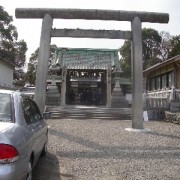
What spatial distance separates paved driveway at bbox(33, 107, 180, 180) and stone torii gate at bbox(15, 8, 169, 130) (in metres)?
2.16

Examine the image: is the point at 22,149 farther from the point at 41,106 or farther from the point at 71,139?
the point at 41,106

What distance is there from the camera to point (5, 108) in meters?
5.44

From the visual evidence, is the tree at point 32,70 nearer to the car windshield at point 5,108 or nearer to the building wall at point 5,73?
the building wall at point 5,73

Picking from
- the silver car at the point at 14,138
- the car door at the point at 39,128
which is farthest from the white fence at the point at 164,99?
the silver car at the point at 14,138

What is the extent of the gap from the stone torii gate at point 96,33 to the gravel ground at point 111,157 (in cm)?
218

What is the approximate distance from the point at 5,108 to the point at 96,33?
401 inches

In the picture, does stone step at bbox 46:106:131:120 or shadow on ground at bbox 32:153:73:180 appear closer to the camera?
shadow on ground at bbox 32:153:73:180

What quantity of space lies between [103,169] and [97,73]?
25.4 meters

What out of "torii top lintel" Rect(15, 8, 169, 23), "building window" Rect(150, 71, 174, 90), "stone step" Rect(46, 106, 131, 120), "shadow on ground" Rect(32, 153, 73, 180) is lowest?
"shadow on ground" Rect(32, 153, 73, 180)

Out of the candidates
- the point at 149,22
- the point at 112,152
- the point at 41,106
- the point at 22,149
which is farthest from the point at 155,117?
the point at 22,149

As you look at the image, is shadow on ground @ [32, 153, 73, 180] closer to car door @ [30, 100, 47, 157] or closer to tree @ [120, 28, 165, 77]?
car door @ [30, 100, 47, 157]

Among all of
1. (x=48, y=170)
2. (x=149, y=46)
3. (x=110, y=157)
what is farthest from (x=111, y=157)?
(x=149, y=46)

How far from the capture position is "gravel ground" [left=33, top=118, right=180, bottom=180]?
7.07 m

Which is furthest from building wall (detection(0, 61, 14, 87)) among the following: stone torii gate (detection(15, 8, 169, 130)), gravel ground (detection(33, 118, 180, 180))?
gravel ground (detection(33, 118, 180, 180))
